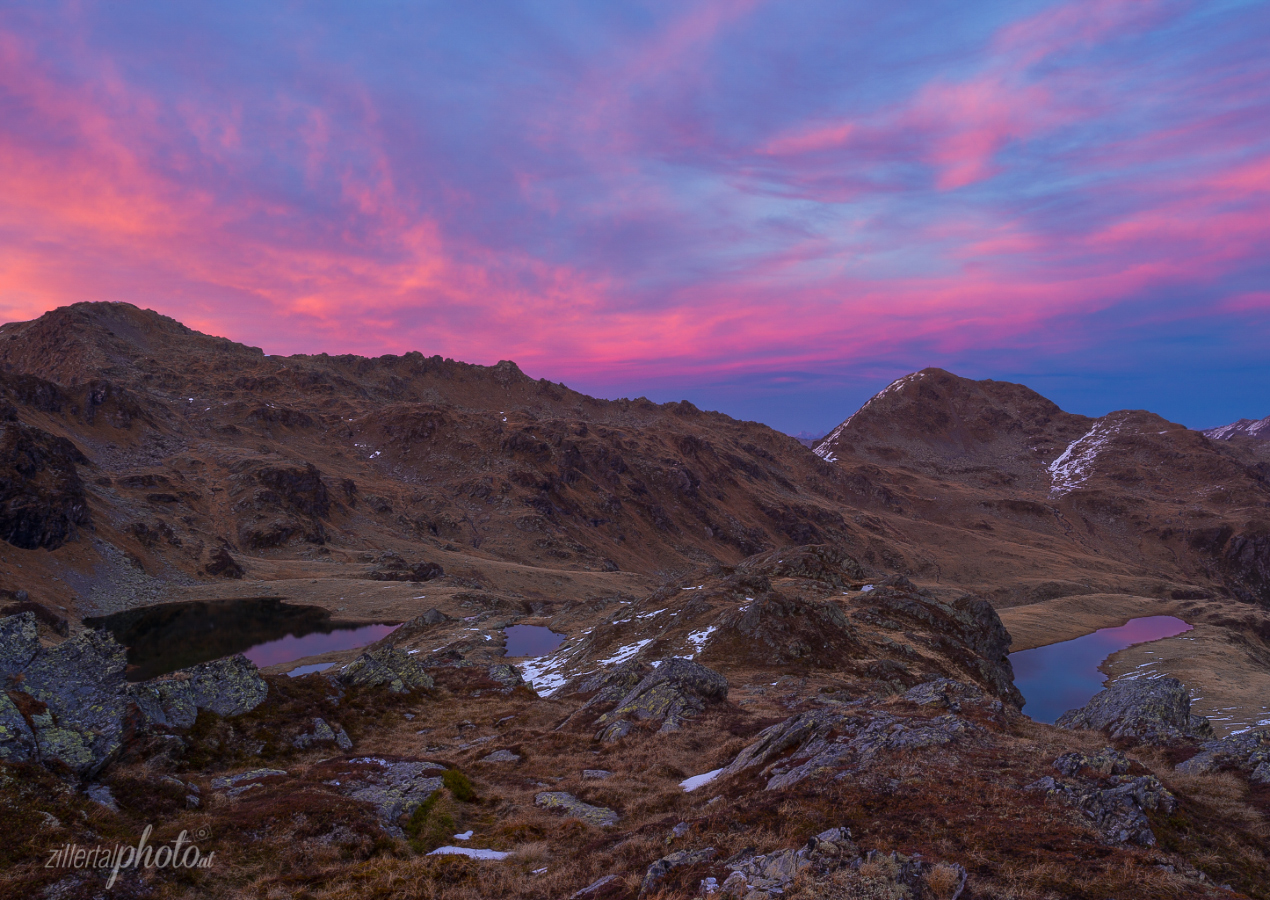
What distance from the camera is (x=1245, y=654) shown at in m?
99.3

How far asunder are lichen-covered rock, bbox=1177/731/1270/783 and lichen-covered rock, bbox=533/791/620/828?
18997mm

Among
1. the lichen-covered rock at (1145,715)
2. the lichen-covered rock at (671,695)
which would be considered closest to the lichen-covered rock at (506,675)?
the lichen-covered rock at (671,695)

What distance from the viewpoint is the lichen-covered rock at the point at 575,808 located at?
20.7 metres

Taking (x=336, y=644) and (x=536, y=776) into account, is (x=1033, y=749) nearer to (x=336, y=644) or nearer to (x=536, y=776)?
(x=536, y=776)

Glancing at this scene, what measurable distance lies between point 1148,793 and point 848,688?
1057 inches

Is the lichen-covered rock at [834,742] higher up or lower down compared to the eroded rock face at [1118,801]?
lower down

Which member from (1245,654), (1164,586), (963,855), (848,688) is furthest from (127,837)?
(1164,586)

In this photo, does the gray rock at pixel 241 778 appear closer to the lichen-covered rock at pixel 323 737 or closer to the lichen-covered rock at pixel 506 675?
the lichen-covered rock at pixel 323 737

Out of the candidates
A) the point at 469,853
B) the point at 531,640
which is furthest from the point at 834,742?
the point at 531,640

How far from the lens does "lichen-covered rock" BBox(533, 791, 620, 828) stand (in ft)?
67.8

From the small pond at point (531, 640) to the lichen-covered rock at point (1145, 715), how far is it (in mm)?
54810

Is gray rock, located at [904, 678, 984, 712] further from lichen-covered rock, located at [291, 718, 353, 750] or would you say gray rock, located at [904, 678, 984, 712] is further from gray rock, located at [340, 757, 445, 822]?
lichen-covered rock, located at [291, 718, 353, 750]

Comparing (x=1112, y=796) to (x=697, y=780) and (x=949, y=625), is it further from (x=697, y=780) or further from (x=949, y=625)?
(x=949, y=625)

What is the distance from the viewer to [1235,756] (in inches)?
789
